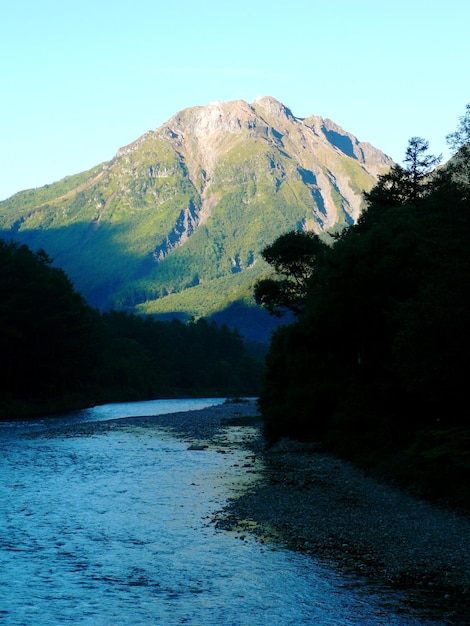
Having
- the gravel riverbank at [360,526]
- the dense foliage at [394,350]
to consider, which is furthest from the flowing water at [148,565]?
the dense foliage at [394,350]

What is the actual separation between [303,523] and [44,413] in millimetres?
79695

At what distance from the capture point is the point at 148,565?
928 inches

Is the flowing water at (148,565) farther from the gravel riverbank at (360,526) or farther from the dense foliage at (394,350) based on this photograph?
the dense foliage at (394,350)

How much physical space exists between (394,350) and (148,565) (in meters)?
22.0

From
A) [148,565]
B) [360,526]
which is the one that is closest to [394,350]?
[360,526]

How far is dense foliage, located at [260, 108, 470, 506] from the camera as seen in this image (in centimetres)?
3500

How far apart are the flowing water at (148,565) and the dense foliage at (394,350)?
10.1 meters

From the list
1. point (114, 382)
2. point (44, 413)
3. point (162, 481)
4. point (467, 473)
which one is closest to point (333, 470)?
point (162, 481)

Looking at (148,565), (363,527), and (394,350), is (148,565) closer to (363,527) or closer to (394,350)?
(363,527)

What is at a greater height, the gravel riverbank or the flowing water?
the flowing water

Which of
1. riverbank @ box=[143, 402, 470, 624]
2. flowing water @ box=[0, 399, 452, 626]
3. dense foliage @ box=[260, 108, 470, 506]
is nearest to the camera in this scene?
flowing water @ box=[0, 399, 452, 626]

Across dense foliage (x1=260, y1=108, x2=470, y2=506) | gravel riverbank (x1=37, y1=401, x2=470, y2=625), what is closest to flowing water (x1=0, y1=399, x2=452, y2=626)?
gravel riverbank (x1=37, y1=401, x2=470, y2=625)

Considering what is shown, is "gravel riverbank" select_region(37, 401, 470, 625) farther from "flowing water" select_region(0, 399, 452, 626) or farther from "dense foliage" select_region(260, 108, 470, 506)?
"dense foliage" select_region(260, 108, 470, 506)

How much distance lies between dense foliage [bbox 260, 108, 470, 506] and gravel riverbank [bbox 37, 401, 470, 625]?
7.36 feet
